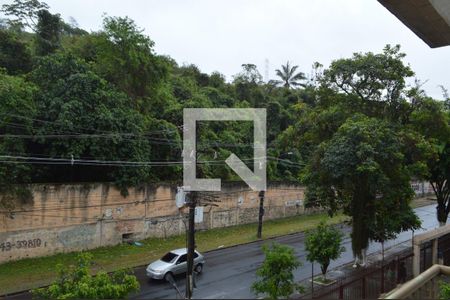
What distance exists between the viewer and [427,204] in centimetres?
4994

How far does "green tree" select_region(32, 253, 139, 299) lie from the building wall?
12.2 m

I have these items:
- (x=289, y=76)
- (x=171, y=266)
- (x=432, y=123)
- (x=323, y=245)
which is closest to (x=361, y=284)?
(x=323, y=245)

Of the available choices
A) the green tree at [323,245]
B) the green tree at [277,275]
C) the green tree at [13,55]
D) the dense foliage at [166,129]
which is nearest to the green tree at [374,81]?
the dense foliage at [166,129]

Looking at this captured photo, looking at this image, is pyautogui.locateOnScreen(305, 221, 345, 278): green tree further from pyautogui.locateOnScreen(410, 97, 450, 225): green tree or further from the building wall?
the building wall

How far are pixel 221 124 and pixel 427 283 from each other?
35.2 meters

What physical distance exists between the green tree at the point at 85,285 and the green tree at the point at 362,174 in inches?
386

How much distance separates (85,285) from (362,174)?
39.1 feet

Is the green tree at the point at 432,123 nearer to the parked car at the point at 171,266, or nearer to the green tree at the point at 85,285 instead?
the parked car at the point at 171,266

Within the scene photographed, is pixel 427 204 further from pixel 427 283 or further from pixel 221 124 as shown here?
pixel 427 283

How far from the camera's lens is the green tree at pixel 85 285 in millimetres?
9188

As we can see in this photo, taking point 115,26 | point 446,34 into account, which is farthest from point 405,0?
point 115,26

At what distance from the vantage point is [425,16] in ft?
9.25

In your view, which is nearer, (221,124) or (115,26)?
(115,26)

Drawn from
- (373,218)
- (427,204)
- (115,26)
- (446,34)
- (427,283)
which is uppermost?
(115,26)
